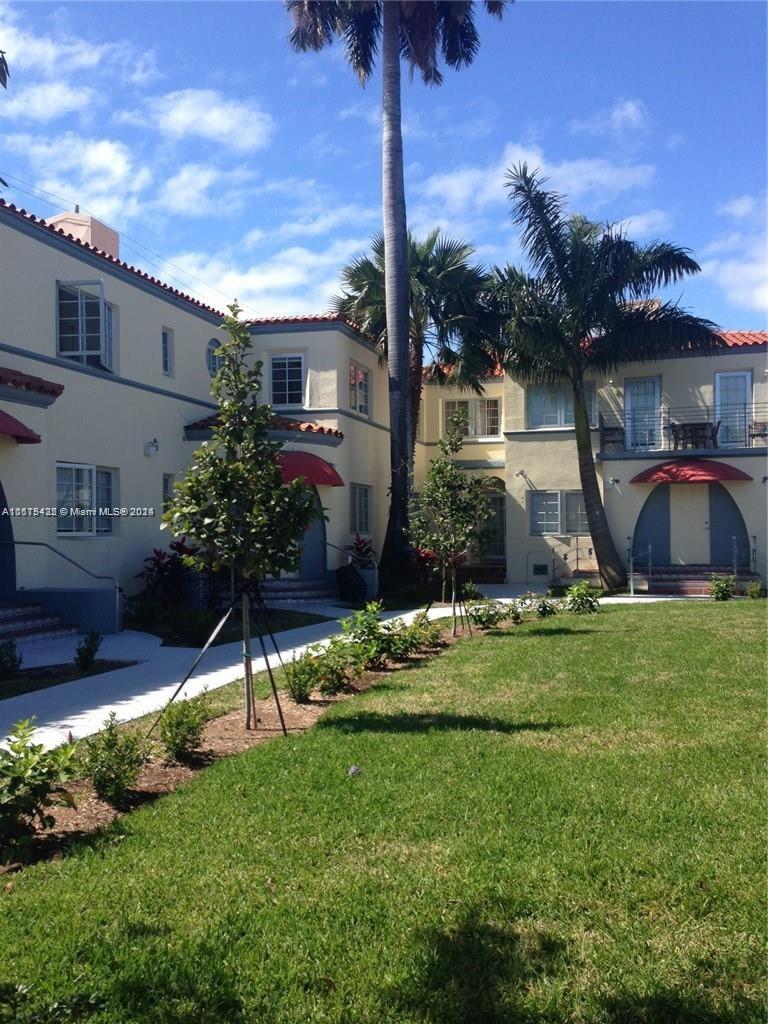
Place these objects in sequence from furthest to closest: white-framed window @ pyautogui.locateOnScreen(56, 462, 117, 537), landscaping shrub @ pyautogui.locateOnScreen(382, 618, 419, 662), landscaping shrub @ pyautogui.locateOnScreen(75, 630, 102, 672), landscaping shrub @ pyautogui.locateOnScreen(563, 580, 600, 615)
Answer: landscaping shrub @ pyautogui.locateOnScreen(563, 580, 600, 615) < white-framed window @ pyautogui.locateOnScreen(56, 462, 117, 537) < landscaping shrub @ pyautogui.locateOnScreen(382, 618, 419, 662) < landscaping shrub @ pyautogui.locateOnScreen(75, 630, 102, 672)

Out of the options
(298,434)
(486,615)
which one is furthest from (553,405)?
(486,615)

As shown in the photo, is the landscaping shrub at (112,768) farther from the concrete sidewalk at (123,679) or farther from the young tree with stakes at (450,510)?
the young tree with stakes at (450,510)

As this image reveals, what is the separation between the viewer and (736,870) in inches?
197

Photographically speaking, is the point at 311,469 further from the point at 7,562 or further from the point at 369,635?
the point at 369,635

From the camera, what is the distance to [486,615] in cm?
1642

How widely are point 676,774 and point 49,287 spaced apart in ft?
46.1

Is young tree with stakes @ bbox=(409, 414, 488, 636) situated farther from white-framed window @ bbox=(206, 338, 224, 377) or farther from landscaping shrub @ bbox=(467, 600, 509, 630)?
white-framed window @ bbox=(206, 338, 224, 377)

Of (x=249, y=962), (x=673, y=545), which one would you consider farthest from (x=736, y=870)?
(x=673, y=545)

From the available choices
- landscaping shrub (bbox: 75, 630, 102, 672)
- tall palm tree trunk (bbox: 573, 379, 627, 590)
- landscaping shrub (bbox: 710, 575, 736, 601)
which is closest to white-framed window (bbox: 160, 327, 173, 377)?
landscaping shrub (bbox: 75, 630, 102, 672)

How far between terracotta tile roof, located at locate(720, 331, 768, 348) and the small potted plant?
457 inches

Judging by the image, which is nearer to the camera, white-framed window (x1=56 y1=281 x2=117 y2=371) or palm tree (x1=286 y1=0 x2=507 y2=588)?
white-framed window (x1=56 y1=281 x2=117 y2=371)

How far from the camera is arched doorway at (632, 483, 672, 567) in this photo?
1017 inches

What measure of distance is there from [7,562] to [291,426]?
344 inches

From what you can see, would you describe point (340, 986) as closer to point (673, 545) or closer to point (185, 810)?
point (185, 810)
